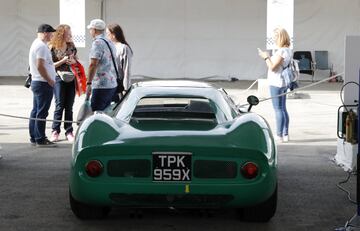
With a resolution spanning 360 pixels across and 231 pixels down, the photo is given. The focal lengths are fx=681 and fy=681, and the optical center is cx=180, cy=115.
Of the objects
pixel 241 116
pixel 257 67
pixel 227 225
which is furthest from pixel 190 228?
pixel 257 67

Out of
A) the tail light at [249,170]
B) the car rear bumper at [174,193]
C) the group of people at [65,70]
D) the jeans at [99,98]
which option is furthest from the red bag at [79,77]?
the tail light at [249,170]

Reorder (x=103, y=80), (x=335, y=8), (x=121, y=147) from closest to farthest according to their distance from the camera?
(x=121, y=147)
(x=103, y=80)
(x=335, y=8)

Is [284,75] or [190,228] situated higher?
[284,75]

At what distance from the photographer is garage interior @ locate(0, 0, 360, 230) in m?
5.74

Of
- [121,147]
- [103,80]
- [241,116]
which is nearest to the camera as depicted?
[121,147]

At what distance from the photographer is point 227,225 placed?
546 cm

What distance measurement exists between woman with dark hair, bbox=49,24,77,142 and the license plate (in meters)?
5.25

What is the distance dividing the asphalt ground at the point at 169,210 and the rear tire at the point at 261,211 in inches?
2.5

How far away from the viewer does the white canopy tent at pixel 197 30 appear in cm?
2359

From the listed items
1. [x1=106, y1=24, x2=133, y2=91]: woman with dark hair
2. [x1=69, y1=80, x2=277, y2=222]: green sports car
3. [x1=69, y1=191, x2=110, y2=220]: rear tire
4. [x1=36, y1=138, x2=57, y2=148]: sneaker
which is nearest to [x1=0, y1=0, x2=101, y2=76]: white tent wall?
[x1=106, y1=24, x2=133, y2=91]: woman with dark hair

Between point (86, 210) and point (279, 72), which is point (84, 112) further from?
point (279, 72)

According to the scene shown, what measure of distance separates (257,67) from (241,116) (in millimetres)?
18261

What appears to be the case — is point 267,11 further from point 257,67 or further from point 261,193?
point 261,193

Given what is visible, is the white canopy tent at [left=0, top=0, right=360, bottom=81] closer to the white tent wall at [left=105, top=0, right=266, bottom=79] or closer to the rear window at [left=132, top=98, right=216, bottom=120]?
the white tent wall at [left=105, top=0, right=266, bottom=79]
